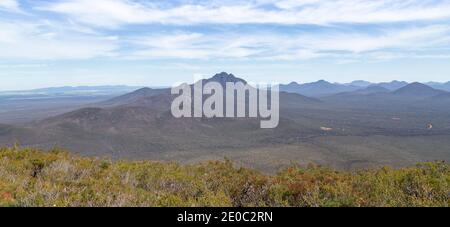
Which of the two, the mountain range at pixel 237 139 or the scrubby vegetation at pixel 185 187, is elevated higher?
the scrubby vegetation at pixel 185 187

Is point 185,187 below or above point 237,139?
above

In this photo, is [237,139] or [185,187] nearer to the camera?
[185,187]

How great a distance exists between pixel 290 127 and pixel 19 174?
8878cm

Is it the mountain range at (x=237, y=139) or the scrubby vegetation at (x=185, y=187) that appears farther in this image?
the mountain range at (x=237, y=139)

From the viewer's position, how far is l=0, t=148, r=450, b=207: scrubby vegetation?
294 inches

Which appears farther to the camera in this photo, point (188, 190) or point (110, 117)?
point (110, 117)

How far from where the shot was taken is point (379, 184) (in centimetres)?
920

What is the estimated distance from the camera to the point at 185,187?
389 inches

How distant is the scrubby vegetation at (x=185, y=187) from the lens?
7.47m

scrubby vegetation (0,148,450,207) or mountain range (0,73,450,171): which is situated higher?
scrubby vegetation (0,148,450,207)

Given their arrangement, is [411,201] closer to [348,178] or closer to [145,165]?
[348,178]

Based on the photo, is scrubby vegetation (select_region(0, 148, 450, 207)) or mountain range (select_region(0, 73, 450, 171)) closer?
scrubby vegetation (select_region(0, 148, 450, 207))
